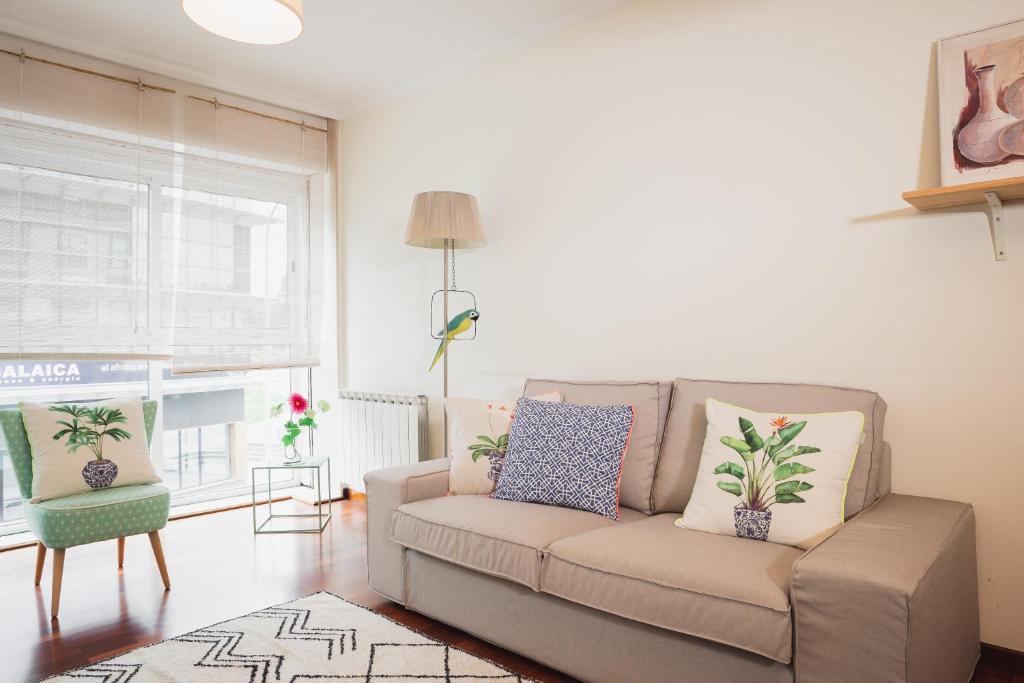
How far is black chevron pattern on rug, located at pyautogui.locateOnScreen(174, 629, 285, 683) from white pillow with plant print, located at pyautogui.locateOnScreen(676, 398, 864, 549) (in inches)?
55.4

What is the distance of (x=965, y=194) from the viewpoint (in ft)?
6.64

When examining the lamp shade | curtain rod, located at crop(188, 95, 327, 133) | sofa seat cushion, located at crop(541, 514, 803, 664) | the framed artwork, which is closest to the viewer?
sofa seat cushion, located at crop(541, 514, 803, 664)

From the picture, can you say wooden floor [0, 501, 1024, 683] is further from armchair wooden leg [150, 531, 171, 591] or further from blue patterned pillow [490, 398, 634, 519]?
blue patterned pillow [490, 398, 634, 519]

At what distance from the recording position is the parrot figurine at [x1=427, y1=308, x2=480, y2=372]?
12.1 ft

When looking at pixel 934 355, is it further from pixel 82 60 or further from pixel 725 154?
pixel 82 60

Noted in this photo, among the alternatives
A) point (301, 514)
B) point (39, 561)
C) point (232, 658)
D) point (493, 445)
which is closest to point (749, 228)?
point (493, 445)

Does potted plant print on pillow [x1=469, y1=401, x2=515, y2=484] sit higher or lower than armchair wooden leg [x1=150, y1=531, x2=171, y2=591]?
higher

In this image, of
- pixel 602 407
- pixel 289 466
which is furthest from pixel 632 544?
pixel 289 466

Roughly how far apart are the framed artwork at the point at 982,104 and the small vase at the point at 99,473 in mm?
3424

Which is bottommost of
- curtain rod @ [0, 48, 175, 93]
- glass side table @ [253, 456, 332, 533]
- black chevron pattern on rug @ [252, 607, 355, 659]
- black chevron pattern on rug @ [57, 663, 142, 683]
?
black chevron pattern on rug @ [57, 663, 142, 683]

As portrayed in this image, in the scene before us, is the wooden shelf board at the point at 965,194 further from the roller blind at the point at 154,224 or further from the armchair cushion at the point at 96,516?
the roller blind at the point at 154,224

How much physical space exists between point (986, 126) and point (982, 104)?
0.07 m

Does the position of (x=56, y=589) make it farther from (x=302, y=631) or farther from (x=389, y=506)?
(x=389, y=506)

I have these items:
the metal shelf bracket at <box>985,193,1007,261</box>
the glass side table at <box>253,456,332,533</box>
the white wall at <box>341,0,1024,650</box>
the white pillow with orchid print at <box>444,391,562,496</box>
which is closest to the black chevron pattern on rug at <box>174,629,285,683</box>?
the white pillow with orchid print at <box>444,391,562,496</box>
